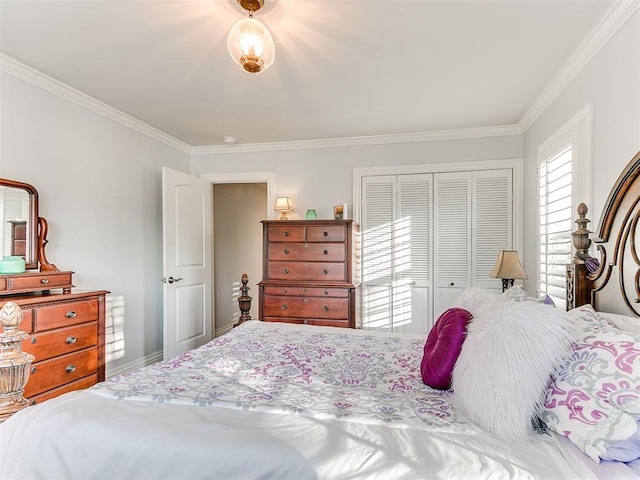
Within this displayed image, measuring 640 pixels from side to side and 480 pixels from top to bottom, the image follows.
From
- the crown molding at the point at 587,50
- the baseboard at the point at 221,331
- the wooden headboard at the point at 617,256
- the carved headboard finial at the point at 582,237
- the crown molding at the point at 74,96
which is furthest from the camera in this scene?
the baseboard at the point at 221,331

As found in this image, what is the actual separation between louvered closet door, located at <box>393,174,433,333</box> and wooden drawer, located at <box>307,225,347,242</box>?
2.37 ft

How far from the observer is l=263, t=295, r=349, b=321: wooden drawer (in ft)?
11.8

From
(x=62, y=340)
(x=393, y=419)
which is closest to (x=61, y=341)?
(x=62, y=340)

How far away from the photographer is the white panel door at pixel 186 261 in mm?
3701

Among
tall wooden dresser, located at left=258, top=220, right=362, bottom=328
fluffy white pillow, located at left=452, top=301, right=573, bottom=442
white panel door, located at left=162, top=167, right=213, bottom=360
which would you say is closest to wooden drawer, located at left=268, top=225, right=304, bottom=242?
tall wooden dresser, located at left=258, top=220, right=362, bottom=328

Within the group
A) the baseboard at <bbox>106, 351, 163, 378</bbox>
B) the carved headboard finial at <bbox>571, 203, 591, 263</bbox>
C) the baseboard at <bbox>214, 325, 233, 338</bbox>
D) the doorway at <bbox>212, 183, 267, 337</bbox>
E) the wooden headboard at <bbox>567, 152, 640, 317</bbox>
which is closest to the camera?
the wooden headboard at <bbox>567, 152, 640, 317</bbox>

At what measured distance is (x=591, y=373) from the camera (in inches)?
42.9

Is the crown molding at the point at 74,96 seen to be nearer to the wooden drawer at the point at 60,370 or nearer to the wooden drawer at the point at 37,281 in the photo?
the wooden drawer at the point at 37,281

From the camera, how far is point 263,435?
1.10 meters

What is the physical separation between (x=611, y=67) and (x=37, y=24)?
3119 millimetres

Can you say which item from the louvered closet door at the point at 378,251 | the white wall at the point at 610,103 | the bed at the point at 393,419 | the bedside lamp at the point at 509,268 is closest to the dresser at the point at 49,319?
the bed at the point at 393,419

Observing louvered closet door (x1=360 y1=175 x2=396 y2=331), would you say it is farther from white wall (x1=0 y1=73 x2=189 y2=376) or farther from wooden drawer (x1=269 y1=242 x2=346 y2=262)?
white wall (x1=0 y1=73 x2=189 y2=376)

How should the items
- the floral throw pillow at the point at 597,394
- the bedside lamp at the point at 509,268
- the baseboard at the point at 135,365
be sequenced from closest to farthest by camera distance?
the floral throw pillow at the point at 597,394 → the bedside lamp at the point at 509,268 → the baseboard at the point at 135,365

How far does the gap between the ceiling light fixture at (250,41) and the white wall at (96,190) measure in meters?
1.81
